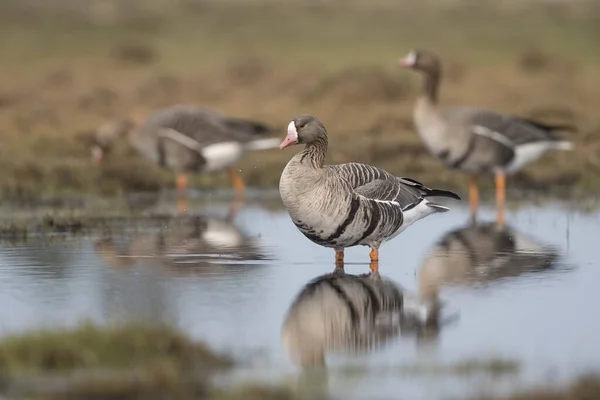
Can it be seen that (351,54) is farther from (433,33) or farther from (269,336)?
(269,336)

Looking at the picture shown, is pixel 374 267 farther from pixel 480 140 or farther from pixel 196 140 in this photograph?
pixel 196 140

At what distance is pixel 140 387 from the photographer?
23.7ft

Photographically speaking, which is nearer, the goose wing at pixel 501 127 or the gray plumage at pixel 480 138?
the gray plumage at pixel 480 138

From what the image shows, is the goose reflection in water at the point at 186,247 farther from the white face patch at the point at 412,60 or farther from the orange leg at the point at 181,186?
the white face patch at the point at 412,60

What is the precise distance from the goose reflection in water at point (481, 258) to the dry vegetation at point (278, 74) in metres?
5.63

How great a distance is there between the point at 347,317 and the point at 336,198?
2.13m

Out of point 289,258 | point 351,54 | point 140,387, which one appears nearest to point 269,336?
point 140,387

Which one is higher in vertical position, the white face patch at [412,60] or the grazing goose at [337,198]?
the white face patch at [412,60]

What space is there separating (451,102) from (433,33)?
61.1 feet

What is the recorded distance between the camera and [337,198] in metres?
11.6

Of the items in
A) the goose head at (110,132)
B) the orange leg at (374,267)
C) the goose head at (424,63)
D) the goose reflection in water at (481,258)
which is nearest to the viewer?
the goose reflection in water at (481,258)

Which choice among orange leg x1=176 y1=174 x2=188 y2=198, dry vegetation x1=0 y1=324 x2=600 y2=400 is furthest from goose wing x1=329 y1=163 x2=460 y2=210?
orange leg x1=176 y1=174 x2=188 y2=198

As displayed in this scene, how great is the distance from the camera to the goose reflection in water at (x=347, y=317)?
864 cm

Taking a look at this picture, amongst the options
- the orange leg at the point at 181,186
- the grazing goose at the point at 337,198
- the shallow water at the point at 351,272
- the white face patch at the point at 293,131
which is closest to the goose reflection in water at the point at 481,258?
the shallow water at the point at 351,272
